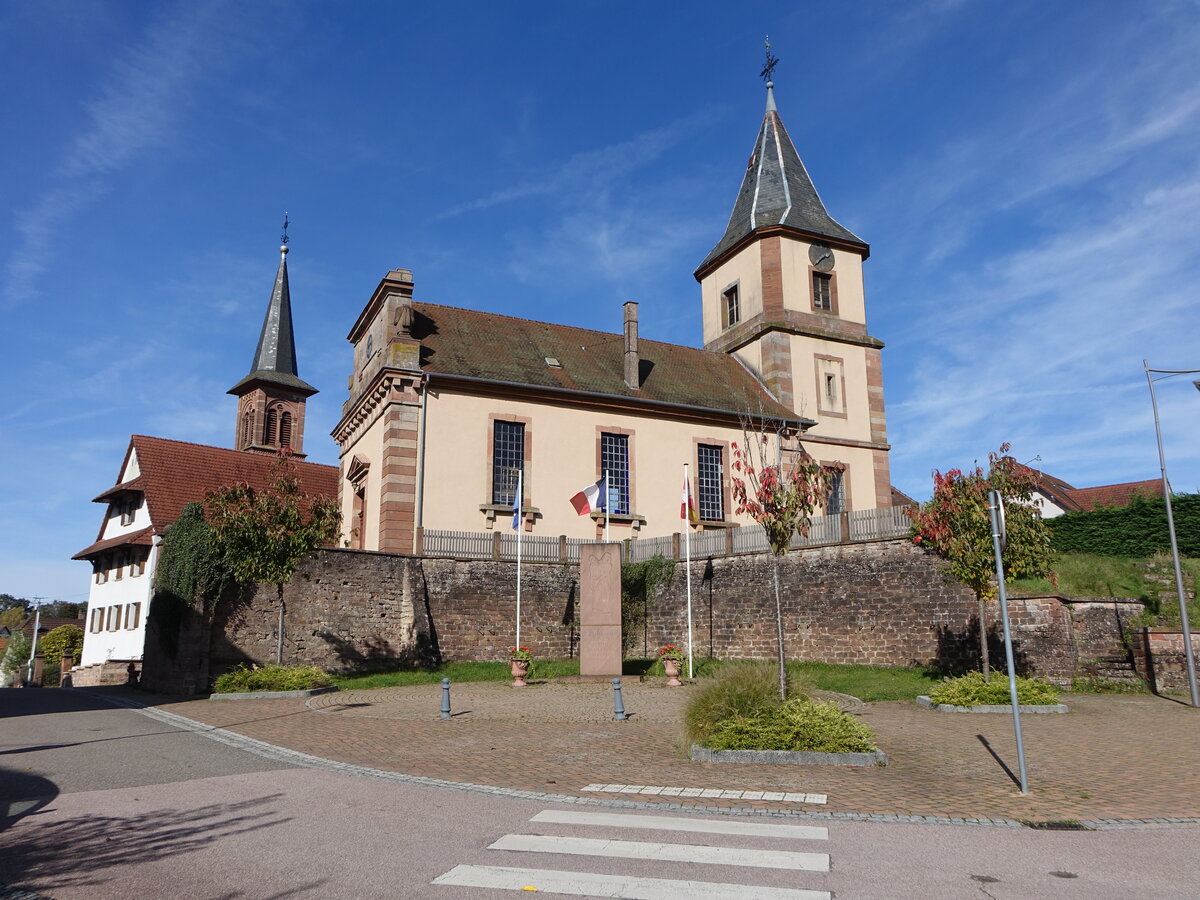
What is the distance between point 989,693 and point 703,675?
27.6ft

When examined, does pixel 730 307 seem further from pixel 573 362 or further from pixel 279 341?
pixel 279 341

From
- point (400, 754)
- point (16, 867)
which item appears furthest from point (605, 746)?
point (16, 867)

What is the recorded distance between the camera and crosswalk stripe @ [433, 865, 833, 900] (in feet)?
18.0

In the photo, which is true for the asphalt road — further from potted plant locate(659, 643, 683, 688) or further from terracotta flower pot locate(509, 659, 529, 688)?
potted plant locate(659, 643, 683, 688)

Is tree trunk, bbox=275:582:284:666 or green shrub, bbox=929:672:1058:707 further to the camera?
tree trunk, bbox=275:582:284:666

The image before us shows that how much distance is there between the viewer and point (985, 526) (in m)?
16.3

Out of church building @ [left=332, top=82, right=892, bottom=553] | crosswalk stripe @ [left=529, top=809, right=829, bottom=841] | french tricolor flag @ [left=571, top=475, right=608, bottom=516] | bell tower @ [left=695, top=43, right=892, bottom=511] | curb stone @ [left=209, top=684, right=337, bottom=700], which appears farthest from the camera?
bell tower @ [left=695, top=43, right=892, bottom=511]

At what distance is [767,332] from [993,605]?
57.4 ft

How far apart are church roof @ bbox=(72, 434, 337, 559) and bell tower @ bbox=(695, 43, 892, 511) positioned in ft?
64.2

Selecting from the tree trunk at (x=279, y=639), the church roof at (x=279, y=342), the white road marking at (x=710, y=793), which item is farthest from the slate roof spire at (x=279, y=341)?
the white road marking at (x=710, y=793)

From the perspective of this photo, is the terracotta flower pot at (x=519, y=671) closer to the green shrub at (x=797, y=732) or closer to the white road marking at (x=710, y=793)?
the green shrub at (x=797, y=732)

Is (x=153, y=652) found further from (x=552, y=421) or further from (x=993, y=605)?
(x=993, y=605)

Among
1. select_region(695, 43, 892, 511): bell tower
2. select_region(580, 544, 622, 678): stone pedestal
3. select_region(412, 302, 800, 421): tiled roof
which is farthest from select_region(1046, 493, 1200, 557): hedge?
select_region(580, 544, 622, 678): stone pedestal

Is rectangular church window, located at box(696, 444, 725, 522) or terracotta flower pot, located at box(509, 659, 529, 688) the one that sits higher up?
rectangular church window, located at box(696, 444, 725, 522)
